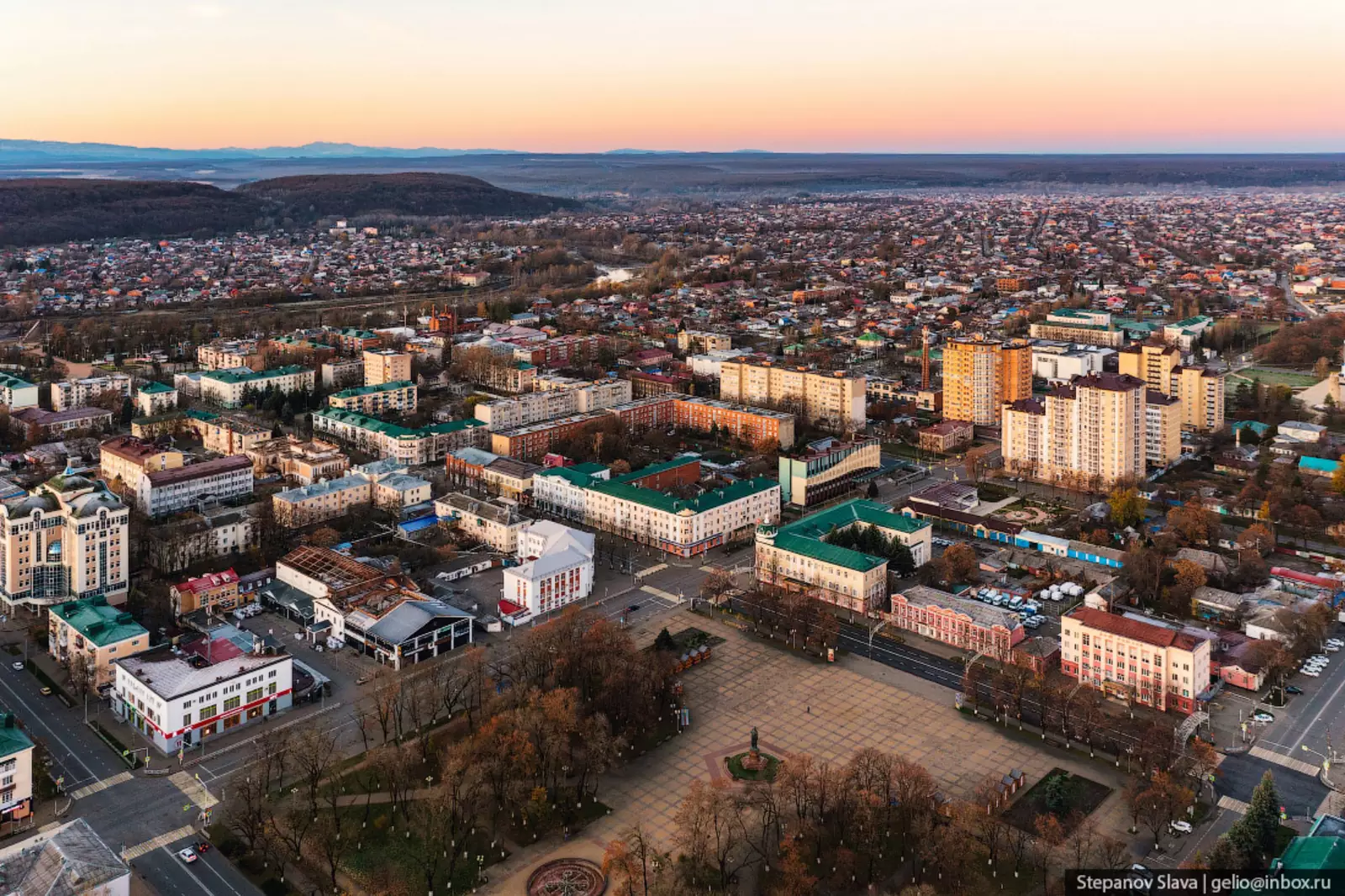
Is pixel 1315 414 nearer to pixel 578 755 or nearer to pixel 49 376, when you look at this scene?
pixel 578 755

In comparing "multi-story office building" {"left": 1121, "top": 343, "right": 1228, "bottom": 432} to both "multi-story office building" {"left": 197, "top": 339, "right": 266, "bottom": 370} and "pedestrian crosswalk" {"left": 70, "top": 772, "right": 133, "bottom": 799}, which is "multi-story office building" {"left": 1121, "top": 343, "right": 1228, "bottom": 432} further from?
"multi-story office building" {"left": 197, "top": 339, "right": 266, "bottom": 370}

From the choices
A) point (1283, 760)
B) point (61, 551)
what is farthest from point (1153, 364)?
point (61, 551)

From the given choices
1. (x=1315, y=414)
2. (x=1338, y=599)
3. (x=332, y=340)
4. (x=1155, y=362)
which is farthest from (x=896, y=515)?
(x=332, y=340)

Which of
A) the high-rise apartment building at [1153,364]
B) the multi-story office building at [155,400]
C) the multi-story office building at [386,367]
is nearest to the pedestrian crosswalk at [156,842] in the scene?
the multi-story office building at [155,400]

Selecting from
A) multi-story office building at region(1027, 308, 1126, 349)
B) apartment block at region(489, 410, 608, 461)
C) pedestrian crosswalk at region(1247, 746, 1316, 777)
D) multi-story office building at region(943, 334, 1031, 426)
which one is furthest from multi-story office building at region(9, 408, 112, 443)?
multi-story office building at region(1027, 308, 1126, 349)

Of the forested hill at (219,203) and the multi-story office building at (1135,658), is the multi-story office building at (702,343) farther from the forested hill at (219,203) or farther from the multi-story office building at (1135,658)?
the forested hill at (219,203)
